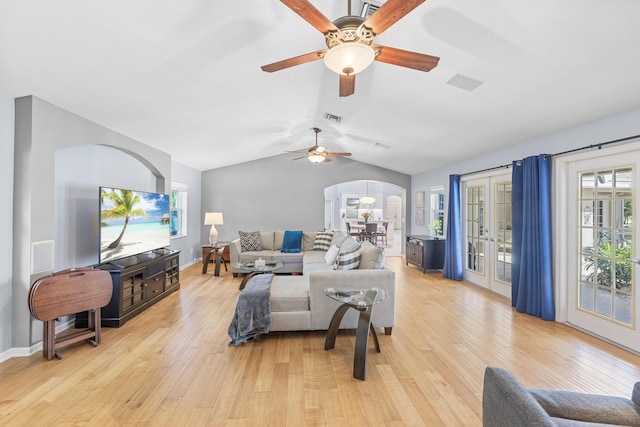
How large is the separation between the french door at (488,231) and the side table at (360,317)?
310 cm

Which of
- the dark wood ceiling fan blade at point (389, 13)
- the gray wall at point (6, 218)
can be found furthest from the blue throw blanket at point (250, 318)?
the dark wood ceiling fan blade at point (389, 13)

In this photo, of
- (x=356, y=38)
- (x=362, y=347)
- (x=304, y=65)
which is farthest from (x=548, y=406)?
(x=304, y=65)

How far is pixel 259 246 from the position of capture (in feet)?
22.3

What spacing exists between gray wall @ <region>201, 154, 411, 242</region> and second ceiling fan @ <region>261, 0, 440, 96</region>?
6328 millimetres

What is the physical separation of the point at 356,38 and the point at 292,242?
5343mm

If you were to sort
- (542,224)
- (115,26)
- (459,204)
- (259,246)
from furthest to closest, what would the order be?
(259,246) < (459,204) < (542,224) < (115,26)

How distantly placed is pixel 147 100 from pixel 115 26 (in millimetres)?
1329

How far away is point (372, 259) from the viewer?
3.72m

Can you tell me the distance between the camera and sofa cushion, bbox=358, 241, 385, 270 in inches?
145

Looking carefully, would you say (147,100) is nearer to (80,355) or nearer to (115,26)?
(115,26)

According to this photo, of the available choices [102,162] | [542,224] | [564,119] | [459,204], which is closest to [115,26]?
[102,162]

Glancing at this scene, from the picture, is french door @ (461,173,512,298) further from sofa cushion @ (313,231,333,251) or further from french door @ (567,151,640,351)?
sofa cushion @ (313,231,333,251)

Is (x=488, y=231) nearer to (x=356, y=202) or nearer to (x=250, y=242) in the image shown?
(x=250, y=242)

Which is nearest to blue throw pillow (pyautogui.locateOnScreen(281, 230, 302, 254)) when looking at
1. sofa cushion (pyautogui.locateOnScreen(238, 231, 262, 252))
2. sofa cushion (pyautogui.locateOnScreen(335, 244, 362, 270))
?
sofa cushion (pyautogui.locateOnScreen(238, 231, 262, 252))
